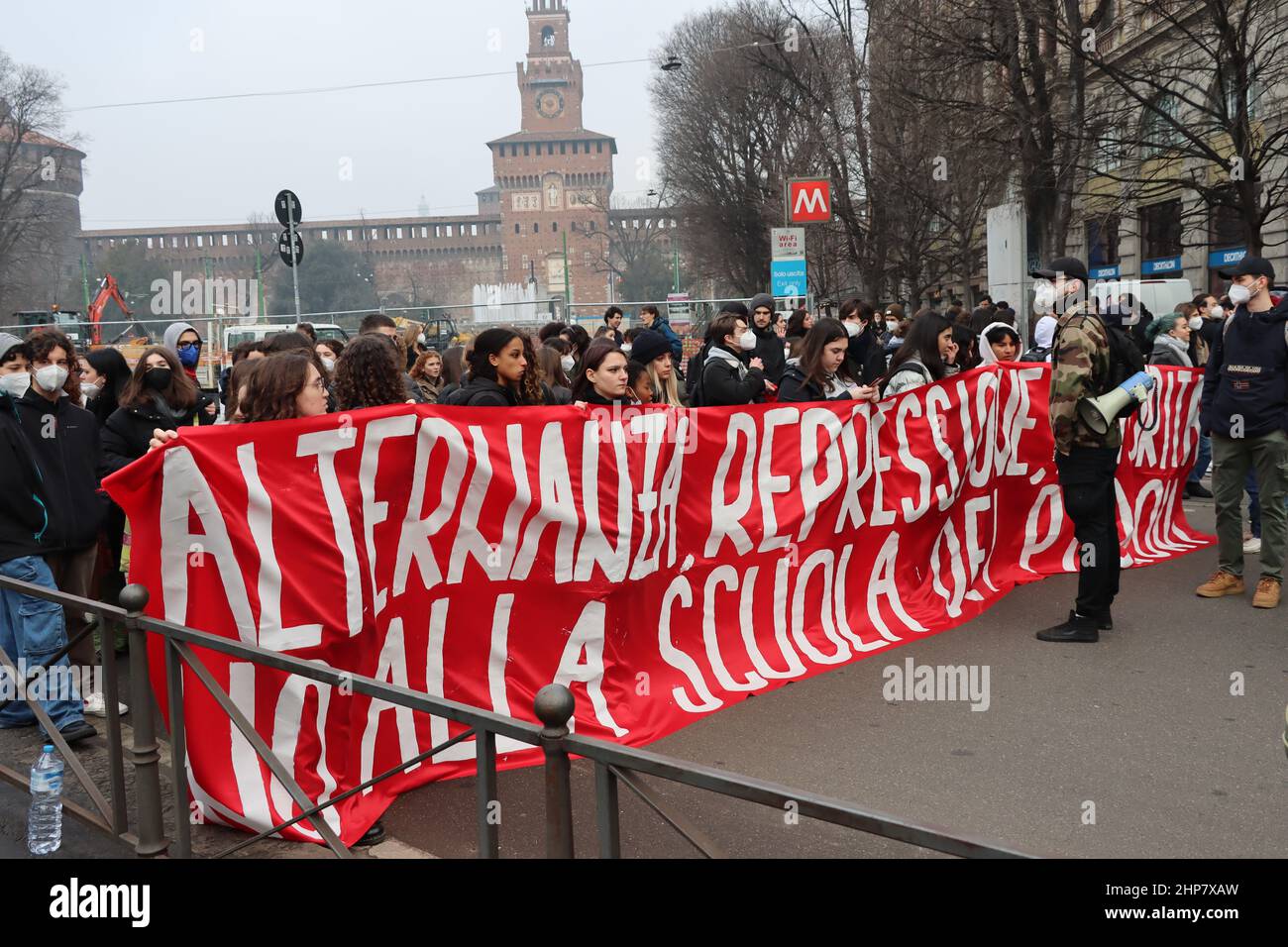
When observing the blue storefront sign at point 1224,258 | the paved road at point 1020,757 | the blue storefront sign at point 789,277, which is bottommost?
the paved road at point 1020,757

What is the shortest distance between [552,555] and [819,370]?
244 centimetres

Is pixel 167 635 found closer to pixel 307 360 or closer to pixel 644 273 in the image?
pixel 307 360

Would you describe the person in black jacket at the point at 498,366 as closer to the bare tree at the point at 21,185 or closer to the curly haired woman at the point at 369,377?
the curly haired woman at the point at 369,377

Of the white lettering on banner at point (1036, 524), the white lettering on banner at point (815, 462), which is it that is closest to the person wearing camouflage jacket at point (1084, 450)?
the white lettering on banner at point (815, 462)

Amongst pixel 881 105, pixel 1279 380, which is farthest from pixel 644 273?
pixel 1279 380

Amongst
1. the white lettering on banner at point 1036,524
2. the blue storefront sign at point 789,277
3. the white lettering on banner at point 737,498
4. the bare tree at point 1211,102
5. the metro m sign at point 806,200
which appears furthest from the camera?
the blue storefront sign at point 789,277

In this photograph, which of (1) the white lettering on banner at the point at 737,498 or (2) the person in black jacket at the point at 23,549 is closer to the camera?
(2) the person in black jacket at the point at 23,549

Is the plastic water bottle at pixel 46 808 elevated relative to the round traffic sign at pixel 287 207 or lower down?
lower down

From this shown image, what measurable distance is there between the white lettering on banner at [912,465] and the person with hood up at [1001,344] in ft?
5.59

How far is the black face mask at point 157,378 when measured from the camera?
18.6 ft

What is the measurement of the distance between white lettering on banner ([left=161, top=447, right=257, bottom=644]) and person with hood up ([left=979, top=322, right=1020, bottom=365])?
19.0 ft

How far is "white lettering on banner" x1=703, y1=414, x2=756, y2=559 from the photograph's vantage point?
18.5 feet

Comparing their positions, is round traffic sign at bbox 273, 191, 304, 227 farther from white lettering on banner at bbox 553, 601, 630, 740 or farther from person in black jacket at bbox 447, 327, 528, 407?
white lettering on banner at bbox 553, 601, 630, 740

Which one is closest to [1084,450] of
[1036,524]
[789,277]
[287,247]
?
[1036,524]
